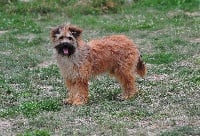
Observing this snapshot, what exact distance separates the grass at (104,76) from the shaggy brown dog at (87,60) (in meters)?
0.29

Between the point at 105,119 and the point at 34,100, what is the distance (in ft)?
6.47

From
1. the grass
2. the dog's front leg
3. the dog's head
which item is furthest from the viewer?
the dog's front leg

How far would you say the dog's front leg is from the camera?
10.9m

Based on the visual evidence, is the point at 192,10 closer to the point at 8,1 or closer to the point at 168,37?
the point at 168,37

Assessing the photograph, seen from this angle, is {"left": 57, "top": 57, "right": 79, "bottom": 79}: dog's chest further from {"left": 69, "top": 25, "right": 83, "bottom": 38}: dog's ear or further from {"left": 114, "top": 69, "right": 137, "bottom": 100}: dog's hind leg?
{"left": 114, "top": 69, "right": 137, "bottom": 100}: dog's hind leg

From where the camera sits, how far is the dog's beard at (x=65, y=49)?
1059 cm

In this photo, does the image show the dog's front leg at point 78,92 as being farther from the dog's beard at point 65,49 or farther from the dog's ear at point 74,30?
the dog's ear at point 74,30

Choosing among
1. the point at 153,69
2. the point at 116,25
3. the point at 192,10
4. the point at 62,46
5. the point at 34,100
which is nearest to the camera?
the point at 62,46

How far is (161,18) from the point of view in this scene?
2131 centimetres

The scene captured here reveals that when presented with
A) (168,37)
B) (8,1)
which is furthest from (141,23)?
(8,1)

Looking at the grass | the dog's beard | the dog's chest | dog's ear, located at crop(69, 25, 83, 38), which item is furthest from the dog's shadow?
dog's ear, located at crop(69, 25, 83, 38)

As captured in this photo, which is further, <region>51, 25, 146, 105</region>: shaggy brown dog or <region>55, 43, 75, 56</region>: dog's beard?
<region>51, 25, 146, 105</region>: shaggy brown dog

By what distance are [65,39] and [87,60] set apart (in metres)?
0.67

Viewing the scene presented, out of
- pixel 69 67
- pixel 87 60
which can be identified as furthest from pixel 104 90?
pixel 69 67
